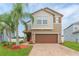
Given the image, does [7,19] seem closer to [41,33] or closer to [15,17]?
[15,17]

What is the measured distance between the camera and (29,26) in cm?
1243

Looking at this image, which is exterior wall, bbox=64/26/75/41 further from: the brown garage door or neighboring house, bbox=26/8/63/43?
the brown garage door

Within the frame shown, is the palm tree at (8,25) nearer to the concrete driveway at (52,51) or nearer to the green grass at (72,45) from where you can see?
the concrete driveway at (52,51)

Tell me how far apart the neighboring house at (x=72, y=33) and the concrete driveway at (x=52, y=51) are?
17.9 inches

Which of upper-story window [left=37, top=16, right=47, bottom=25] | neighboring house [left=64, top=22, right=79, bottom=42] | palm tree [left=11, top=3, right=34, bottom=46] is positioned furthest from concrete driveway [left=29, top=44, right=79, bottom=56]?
upper-story window [left=37, top=16, right=47, bottom=25]

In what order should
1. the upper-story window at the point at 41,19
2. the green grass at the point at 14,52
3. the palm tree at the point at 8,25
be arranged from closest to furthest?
the green grass at the point at 14,52 < the palm tree at the point at 8,25 < the upper-story window at the point at 41,19

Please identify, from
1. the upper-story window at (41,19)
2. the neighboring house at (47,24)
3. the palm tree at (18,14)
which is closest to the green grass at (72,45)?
the neighboring house at (47,24)

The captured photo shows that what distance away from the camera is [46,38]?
42.3 ft

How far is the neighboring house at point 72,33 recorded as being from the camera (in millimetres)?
12295

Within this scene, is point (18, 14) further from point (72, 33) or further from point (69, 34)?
point (72, 33)

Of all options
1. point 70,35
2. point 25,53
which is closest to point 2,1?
point 25,53

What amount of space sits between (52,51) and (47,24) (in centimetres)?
116

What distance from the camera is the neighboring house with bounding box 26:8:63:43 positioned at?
12.4m

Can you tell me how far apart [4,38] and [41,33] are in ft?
5.22
